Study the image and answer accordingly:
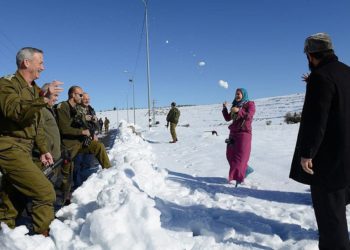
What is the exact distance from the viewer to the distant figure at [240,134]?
7.05 meters

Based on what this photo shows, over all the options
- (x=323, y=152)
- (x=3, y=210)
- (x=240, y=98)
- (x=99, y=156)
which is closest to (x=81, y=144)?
(x=99, y=156)

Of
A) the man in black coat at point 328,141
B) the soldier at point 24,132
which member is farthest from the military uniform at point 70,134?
the man in black coat at point 328,141

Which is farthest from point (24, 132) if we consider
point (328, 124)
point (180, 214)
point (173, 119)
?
point (173, 119)

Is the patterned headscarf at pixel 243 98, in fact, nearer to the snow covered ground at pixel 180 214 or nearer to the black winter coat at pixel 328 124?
the snow covered ground at pixel 180 214

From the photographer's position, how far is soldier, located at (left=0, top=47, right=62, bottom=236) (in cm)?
344

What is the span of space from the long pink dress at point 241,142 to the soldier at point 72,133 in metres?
2.45

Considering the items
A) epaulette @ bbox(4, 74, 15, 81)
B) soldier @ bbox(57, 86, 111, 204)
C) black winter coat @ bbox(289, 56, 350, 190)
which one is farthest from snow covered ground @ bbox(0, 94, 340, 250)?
epaulette @ bbox(4, 74, 15, 81)

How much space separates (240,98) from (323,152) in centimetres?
Answer: 392

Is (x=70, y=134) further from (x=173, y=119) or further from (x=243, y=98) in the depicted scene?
(x=173, y=119)

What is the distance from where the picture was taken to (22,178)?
3.67 m

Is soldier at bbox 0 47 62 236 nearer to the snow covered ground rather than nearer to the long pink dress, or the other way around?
the snow covered ground

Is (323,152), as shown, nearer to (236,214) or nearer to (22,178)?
(236,214)

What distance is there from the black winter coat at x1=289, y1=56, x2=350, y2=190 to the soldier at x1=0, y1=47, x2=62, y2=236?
2366mm

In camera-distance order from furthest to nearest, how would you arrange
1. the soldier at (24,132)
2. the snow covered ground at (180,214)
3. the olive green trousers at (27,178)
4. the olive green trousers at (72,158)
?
the olive green trousers at (72,158)
the olive green trousers at (27,178)
the soldier at (24,132)
the snow covered ground at (180,214)
